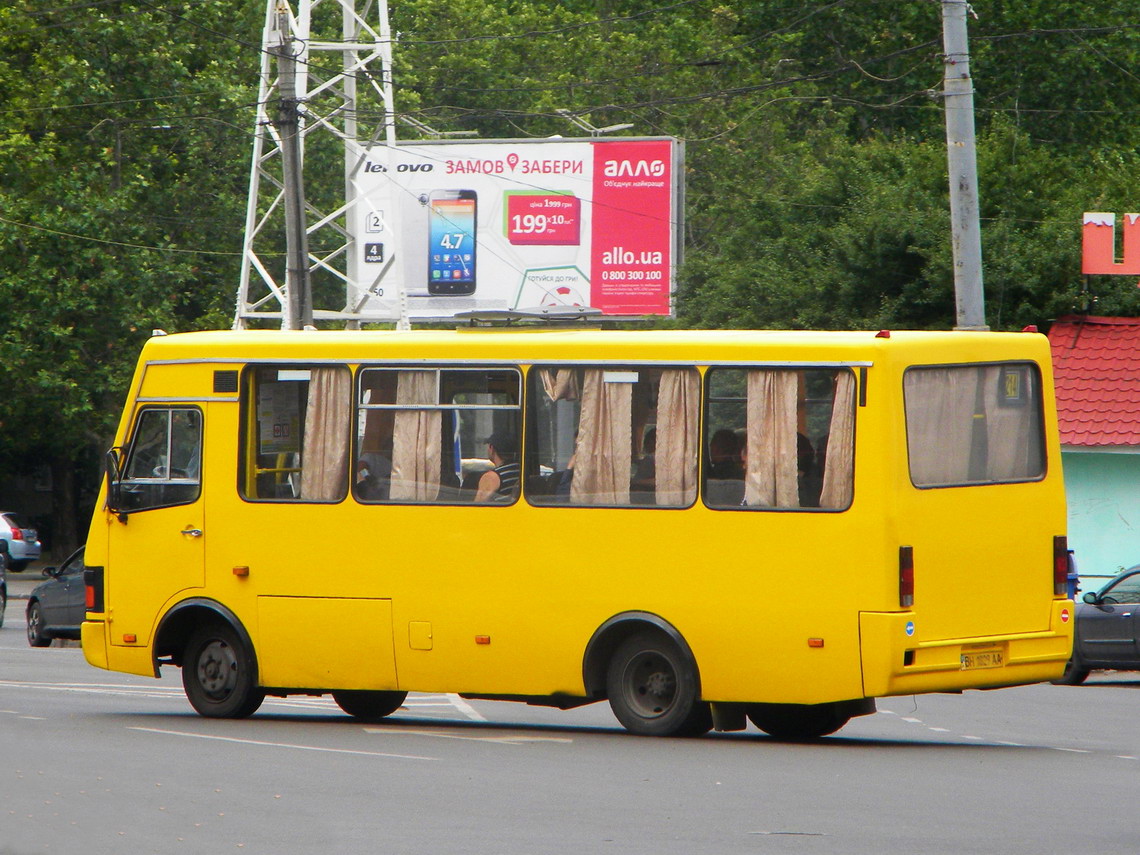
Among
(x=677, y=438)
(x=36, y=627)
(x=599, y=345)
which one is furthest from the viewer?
(x=36, y=627)

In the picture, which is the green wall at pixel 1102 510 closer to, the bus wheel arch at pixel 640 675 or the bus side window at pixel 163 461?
the bus wheel arch at pixel 640 675

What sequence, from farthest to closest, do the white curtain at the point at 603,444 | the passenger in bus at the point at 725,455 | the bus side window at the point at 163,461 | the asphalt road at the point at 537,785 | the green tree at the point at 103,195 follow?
the green tree at the point at 103,195, the bus side window at the point at 163,461, the white curtain at the point at 603,444, the passenger in bus at the point at 725,455, the asphalt road at the point at 537,785

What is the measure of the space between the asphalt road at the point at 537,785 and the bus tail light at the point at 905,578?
38.2 inches

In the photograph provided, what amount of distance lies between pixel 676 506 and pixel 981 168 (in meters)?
17.2

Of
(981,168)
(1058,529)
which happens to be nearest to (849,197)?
(981,168)

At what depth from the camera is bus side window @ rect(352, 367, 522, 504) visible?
12578mm

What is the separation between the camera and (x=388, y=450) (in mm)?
12828

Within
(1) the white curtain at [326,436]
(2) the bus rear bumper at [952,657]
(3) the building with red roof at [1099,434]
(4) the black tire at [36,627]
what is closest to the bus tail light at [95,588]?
(1) the white curtain at [326,436]

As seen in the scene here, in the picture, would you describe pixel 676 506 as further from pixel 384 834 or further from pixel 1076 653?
pixel 1076 653

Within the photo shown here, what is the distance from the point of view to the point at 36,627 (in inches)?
939

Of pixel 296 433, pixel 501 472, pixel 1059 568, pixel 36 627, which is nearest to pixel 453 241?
pixel 36 627

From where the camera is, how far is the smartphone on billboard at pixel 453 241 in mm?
34719

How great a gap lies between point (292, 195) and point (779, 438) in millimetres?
12889

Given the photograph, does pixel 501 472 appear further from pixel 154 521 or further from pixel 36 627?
pixel 36 627
